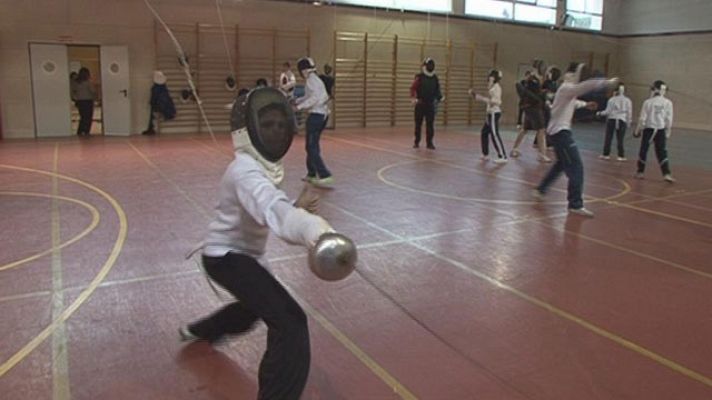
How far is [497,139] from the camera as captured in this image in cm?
1004

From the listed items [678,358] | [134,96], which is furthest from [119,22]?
[678,358]

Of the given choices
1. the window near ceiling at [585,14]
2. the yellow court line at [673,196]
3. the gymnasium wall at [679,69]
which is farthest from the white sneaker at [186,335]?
the window near ceiling at [585,14]

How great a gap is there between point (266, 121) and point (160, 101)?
12063mm

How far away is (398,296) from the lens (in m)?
3.88

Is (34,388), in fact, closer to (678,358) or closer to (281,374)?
(281,374)

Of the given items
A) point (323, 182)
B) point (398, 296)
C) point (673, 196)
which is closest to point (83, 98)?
point (323, 182)

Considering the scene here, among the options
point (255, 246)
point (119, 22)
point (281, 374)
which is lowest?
point (281, 374)

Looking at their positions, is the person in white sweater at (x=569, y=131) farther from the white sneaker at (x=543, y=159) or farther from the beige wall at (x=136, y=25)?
the beige wall at (x=136, y=25)

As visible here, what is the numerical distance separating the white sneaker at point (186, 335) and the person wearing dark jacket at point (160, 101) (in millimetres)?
11207

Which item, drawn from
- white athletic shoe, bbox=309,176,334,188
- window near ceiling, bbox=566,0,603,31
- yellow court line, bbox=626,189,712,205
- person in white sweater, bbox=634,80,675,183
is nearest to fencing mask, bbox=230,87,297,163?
white athletic shoe, bbox=309,176,334,188

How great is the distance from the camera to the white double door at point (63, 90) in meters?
12.5

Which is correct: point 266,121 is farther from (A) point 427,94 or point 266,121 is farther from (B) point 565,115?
(A) point 427,94

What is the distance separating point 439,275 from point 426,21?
14037mm

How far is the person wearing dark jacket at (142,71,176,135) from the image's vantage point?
43.3 feet
